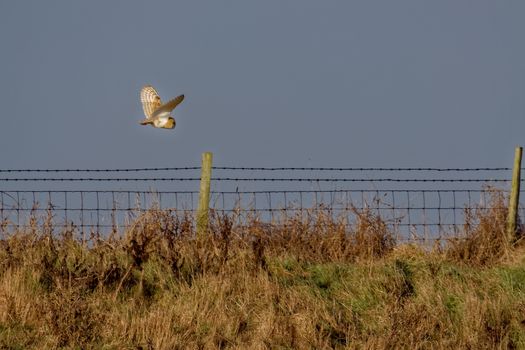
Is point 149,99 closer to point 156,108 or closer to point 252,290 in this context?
point 156,108

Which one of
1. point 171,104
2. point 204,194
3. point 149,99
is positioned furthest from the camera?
point 149,99

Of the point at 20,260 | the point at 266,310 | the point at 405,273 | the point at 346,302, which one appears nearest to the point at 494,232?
the point at 405,273

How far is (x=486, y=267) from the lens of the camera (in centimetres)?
1285

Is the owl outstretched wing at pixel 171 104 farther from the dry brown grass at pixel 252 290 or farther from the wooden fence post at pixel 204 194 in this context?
the dry brown grass at pixel 252 290

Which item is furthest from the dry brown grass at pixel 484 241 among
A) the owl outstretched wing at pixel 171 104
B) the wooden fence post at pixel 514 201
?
the owl outstretched wing at pixel 171 104

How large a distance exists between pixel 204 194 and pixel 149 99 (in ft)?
5.56

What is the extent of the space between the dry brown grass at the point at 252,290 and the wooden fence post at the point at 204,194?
19 cm

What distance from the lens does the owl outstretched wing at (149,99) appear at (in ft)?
46.1

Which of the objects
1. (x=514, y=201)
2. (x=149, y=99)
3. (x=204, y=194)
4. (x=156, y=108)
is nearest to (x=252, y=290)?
(x=204, y=194)

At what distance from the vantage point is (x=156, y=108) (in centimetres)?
1370

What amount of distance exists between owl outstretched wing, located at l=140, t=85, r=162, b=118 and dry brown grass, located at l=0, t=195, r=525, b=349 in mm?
2305

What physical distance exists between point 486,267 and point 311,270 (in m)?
2.59

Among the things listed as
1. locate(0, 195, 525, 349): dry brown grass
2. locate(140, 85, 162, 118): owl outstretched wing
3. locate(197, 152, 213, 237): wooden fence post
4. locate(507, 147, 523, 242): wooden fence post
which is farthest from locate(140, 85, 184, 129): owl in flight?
locate(507, 147, 523, 242): wooden fence post

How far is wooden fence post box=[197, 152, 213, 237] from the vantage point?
1259 centimetres
